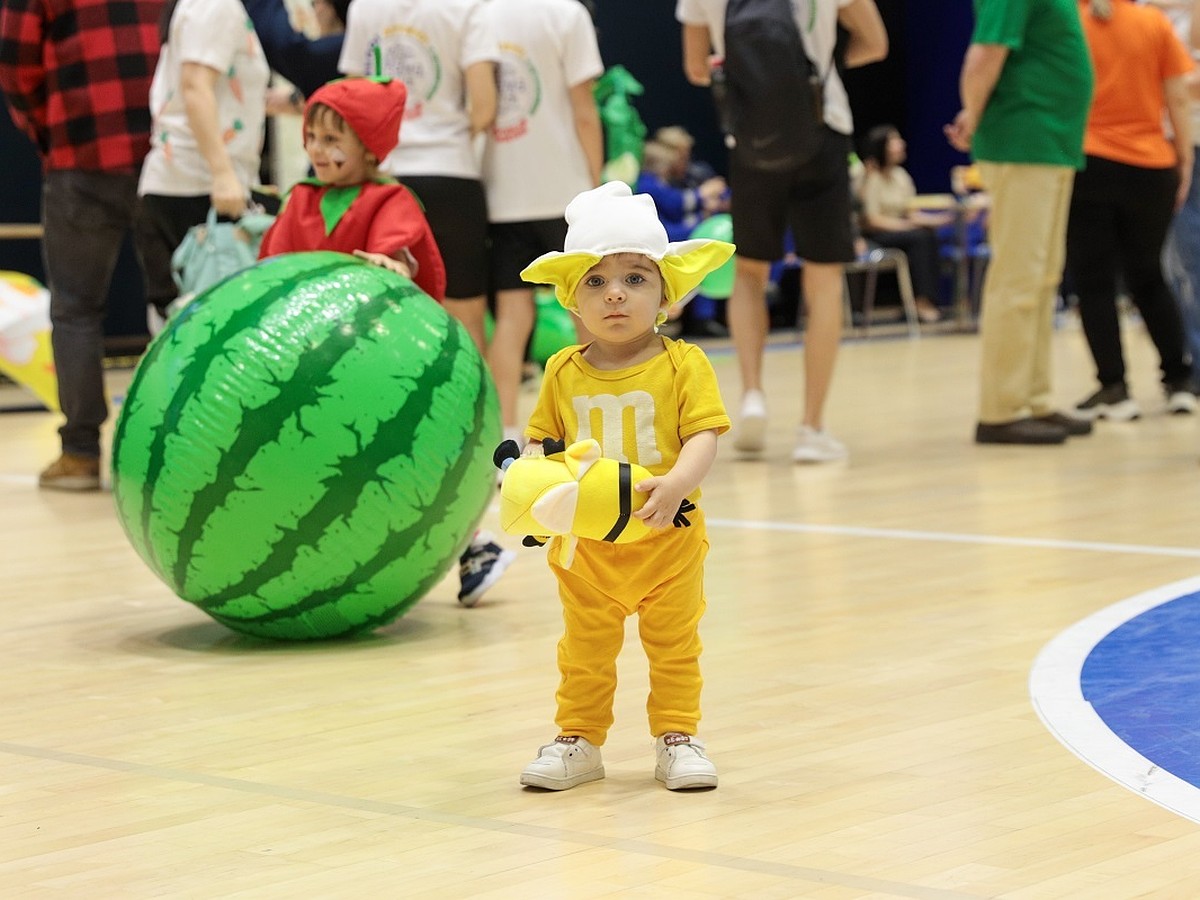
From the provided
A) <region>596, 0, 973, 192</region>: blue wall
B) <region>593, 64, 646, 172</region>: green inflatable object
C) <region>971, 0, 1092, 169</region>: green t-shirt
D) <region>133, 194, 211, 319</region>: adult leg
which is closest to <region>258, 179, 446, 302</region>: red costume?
<region>133, 194, 211, 319</region>: adult leg

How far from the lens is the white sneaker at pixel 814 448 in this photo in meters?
7.62

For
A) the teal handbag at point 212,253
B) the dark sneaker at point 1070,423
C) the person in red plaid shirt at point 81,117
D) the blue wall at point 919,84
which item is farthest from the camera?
the blue wall at point 919,84

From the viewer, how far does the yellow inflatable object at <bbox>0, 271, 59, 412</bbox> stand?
9602 millimetres

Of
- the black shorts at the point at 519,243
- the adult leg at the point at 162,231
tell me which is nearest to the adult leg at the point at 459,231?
the black shorts at the point at 519,243

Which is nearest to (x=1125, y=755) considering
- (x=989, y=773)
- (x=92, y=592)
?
(x=989, y=773)

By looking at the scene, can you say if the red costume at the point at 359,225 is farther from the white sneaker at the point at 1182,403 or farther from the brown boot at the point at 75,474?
the white sneaker at the point at 1182,403

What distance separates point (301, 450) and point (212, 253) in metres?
2.17

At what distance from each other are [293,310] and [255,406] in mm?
255

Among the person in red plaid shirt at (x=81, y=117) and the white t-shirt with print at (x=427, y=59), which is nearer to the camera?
the white t-shirt with print at (x=427, y=59)

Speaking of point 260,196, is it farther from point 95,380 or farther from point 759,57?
point 759,57

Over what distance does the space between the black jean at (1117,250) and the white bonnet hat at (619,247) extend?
5697 mm

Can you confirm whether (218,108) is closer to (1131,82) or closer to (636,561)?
(636,561)

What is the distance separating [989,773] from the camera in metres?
Answer: 3.16

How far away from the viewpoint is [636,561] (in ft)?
10.4
